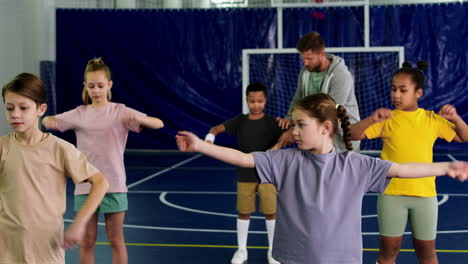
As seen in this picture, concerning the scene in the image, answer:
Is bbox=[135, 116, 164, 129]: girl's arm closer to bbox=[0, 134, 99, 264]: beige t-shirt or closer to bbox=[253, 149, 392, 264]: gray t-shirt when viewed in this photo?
bbox=[0, 134, 99, 264]: beige t-shirt

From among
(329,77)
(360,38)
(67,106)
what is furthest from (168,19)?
(329,77)

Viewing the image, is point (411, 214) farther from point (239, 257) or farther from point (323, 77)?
point (239, 257)

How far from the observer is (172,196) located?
7.70 metres

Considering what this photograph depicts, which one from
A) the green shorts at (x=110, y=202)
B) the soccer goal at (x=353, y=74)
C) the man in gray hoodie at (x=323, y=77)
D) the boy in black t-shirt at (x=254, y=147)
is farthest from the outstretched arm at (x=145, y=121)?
the soccer goal at (x=353, y=74)

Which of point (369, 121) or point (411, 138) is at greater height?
point (369, 121)

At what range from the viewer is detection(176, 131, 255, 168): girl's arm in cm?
228

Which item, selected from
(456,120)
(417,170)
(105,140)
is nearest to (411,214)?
(456,120)

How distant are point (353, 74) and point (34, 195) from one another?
1024 cm

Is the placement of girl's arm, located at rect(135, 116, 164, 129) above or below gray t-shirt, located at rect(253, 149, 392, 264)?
above

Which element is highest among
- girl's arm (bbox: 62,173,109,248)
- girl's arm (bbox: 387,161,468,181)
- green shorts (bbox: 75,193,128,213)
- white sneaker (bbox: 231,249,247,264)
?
girl's arm (bbox: 387,161,468,181)

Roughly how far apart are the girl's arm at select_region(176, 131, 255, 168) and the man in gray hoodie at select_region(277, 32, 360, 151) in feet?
4.87

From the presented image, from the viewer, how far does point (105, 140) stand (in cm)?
371

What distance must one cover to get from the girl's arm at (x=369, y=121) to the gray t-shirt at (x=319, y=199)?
41cm

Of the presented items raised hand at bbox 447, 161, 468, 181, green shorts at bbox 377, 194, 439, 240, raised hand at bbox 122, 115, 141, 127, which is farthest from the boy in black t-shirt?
raised hand at bbox 447, 161, 468, 181
